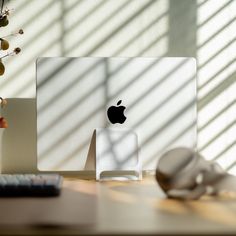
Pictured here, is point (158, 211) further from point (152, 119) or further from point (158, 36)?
point (158, 36)

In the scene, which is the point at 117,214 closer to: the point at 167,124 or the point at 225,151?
the point at 167,124

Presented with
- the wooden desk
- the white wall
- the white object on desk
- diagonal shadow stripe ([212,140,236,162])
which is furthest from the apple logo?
diagonal shadow stripe ([212,140,236,162])

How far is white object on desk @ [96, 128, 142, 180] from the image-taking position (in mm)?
1535

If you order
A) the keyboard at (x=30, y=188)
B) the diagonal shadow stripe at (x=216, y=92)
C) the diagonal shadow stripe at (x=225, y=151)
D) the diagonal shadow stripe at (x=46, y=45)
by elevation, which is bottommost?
the keyboard at (x=30, y=188)

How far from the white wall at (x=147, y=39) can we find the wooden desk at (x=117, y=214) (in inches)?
23.2

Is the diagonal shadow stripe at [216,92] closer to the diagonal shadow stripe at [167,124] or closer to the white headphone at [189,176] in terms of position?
the diagonal shadow stripe at [167,124]

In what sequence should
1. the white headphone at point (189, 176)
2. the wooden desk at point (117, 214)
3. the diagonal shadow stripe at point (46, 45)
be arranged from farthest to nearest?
the diagonal shadow stripe at point (46, 45), the white headphone at point (189, 176), the wooden desk at point (117, 214)

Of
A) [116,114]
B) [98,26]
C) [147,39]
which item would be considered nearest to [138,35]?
[147,39]

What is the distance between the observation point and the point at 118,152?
1.54 meters

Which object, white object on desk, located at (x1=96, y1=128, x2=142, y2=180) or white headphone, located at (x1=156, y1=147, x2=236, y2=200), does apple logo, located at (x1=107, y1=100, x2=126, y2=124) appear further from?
white headphone, located at (x1=156, y1=147, x2=236, y2=200)

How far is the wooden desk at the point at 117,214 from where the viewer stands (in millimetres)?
883

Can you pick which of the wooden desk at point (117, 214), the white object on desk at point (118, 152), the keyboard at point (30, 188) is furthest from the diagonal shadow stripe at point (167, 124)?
the keyboard at point (30, 188)

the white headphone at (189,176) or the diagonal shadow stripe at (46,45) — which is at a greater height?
the diagonal shadow stripe at (46,45)

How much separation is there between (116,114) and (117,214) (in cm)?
55
